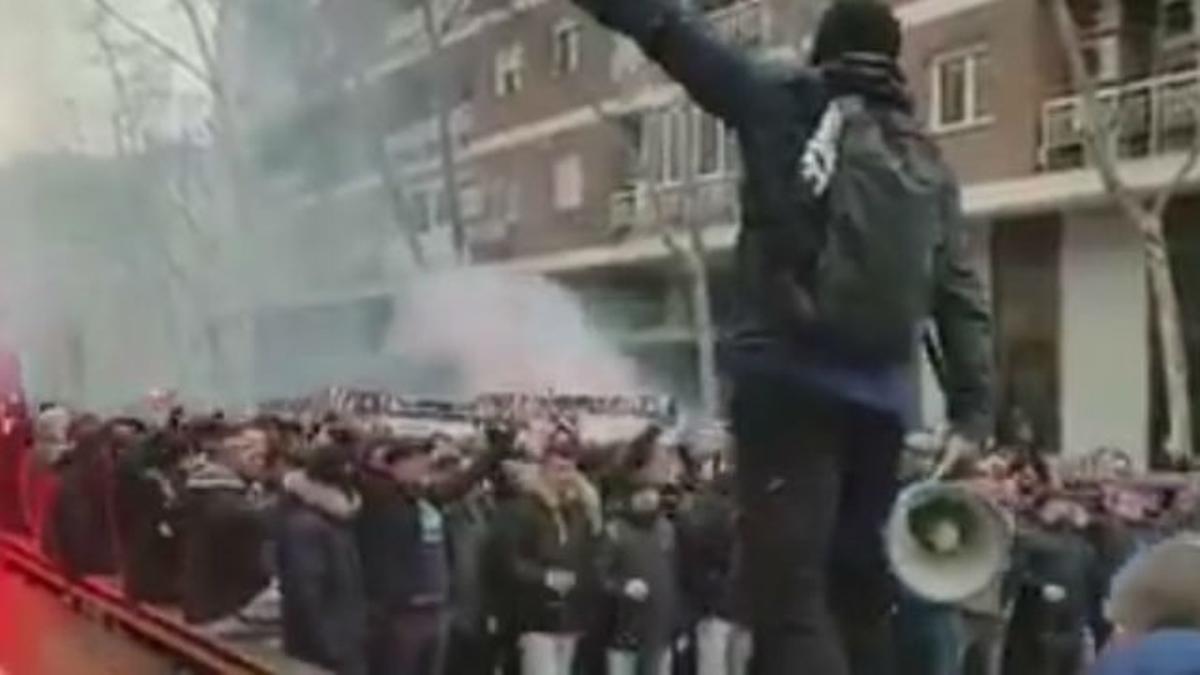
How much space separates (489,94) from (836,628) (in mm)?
1086

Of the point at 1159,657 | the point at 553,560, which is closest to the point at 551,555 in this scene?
the point at 553,560

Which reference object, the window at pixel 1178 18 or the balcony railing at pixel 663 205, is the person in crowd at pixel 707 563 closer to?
the balcony railing at pixel 663 205

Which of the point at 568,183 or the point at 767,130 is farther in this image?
the point at 568,183

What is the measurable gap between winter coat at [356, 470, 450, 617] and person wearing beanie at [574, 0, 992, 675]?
124 cm

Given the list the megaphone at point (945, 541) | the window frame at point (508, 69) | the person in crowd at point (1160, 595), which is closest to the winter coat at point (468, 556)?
the window frame at point (508, 69)

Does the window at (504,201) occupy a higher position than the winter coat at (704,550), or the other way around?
the window at (504,201)

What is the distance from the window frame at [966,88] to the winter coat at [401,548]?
2.41ft

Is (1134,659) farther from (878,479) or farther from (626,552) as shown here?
(626,552)

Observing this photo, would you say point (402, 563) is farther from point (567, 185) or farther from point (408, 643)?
point (567, 185)

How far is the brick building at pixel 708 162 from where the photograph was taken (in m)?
2.06

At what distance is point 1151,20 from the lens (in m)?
2.22

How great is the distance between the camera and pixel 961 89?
6.77ft

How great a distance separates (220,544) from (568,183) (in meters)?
0.73

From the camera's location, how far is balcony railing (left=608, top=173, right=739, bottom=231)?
2.01 m
